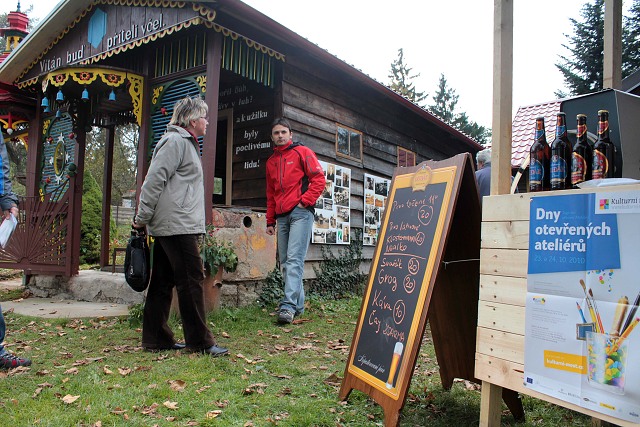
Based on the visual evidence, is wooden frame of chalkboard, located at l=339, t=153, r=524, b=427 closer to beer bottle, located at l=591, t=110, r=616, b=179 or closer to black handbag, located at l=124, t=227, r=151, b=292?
beer bottle, located at l=591, t=110, r=616, b=179

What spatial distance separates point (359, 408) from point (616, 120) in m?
2.17

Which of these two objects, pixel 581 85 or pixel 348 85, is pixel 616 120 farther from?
pixel 581 85

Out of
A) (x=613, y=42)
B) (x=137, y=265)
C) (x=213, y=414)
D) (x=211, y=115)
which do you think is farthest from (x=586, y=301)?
(x=211, y=115)

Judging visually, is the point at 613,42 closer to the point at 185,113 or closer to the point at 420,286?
the point at 420,286

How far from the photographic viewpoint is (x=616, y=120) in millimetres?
2525

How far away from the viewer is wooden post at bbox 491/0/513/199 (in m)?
2.60

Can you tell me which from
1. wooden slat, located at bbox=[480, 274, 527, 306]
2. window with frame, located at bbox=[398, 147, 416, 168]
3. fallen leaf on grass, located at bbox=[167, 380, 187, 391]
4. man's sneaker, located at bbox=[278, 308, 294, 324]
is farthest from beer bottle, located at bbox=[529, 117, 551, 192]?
window with frame, located at bbox=[398, 147, 416, 168]

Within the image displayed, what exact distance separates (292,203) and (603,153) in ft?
11.5

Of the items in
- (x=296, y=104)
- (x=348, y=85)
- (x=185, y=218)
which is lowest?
(x=185, y=218)

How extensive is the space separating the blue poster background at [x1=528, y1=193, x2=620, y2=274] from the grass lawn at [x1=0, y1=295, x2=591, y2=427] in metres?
1.17

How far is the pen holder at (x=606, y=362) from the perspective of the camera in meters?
1.92

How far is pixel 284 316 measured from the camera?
17.3 ft

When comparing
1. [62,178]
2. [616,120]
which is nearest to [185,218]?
[616,120]

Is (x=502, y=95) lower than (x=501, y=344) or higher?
higher
